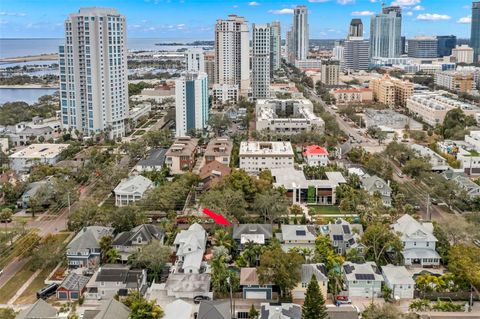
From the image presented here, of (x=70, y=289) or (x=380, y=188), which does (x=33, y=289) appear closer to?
(x=70, y=289)

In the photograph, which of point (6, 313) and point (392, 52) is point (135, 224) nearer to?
point (6, 313)

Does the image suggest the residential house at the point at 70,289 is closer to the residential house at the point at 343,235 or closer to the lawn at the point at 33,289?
the lawn at the point at 33,289

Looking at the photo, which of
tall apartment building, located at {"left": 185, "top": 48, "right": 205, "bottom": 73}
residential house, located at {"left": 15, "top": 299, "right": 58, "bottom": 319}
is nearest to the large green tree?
residential house, located at {"left": 15, "top": 299, "right": 58, "bottom": 319}

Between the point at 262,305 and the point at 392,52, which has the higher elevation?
the point at 392,52

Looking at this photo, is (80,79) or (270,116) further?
(270,116)

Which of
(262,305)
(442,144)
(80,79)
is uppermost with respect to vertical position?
(80,79)

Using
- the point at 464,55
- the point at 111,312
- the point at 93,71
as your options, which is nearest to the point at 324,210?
the point at 111,312

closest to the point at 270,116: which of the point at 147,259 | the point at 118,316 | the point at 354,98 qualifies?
the point at 354,98
